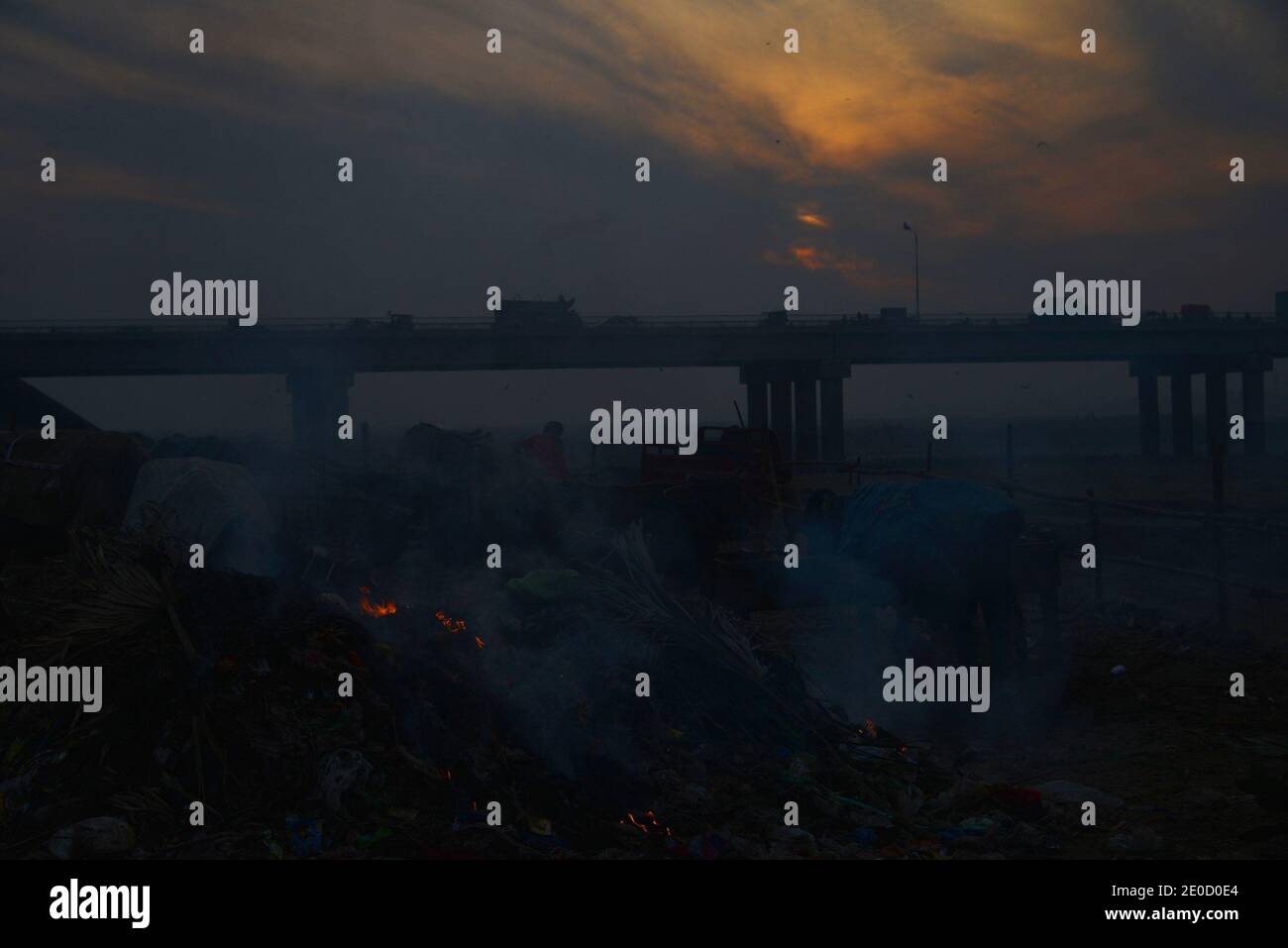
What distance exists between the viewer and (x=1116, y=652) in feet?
37.4

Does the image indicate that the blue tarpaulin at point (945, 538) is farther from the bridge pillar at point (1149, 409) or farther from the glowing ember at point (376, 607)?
the bridge pillar at point (1149, 409)

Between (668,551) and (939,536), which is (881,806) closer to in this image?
(939,536)

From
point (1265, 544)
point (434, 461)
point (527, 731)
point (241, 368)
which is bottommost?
point (527, 731)

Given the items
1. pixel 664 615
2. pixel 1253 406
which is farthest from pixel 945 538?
pixel 1253 406

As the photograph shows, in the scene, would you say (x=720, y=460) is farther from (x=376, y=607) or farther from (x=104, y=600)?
(x=104, y=600)

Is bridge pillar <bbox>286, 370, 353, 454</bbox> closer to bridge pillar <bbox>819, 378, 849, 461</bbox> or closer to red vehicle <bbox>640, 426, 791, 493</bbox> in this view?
bridge pillar <bbox>819, 378, 849, 461</bbox>

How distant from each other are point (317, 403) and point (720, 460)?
34.3m

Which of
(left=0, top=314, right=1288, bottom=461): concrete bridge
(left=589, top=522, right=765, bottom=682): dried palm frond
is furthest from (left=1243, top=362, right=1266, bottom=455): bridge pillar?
(left=589, top=522, right=765, bottom=682): dried palm frond

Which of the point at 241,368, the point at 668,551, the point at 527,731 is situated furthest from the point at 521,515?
the point at 241,368

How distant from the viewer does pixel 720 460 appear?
52.0ft

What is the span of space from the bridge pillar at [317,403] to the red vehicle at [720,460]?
31551 mm

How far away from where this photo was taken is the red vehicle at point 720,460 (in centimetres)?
1487
